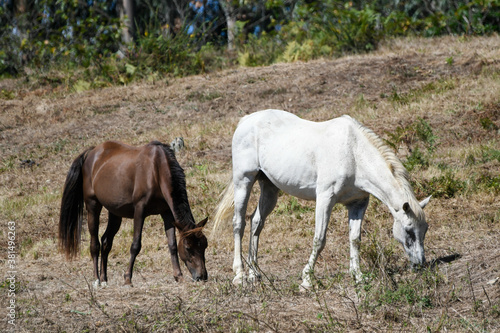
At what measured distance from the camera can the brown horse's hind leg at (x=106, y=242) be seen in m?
7.42

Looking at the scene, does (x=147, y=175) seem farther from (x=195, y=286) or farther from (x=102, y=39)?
(x=102, y=39)

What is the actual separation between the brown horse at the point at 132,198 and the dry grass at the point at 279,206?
0.40 meters

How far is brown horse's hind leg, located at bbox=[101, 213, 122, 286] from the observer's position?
7.42 m

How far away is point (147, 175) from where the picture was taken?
23.0 feet

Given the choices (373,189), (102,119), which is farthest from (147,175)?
(102,119)

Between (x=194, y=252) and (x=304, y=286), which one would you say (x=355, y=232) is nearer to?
(x=304, y=286)

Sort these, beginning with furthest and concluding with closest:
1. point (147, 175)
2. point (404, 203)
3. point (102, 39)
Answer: point (102, 39), point (147, 175), point (404, 203)

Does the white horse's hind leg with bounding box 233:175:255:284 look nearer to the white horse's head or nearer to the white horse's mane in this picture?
the white horse's mane

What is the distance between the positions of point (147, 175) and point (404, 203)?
2982 mm

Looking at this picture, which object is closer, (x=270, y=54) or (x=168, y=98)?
(x=168, y=98)

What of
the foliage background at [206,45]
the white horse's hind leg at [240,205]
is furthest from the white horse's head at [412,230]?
the foliage background at [206,45]

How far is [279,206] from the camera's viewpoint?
9.51 meters

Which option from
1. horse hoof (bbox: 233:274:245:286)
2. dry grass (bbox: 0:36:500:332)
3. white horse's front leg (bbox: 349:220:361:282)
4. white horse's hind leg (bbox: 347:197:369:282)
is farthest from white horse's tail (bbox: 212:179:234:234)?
white horse's front leg (bbox: 349:220:361:282)

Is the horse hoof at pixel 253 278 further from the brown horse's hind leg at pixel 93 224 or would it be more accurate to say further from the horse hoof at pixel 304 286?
the brown horse's hind leg at pixel 93 224
